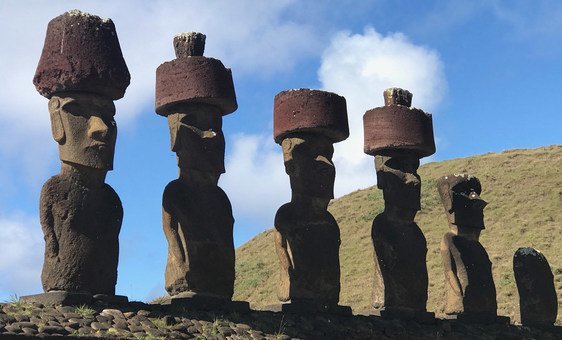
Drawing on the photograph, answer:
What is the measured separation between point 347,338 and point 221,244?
6.13 ft

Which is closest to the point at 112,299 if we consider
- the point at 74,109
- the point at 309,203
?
the point at 74,109

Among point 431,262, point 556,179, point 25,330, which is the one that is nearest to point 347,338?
point 25,330

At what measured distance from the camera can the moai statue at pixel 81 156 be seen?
36.6 feet

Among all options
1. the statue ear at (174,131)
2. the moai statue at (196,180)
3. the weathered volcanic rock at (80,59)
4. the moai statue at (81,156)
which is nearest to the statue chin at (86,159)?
the moai statue at (81,156)

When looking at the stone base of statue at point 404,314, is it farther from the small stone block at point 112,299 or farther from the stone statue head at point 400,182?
the small stone block at point 112,299

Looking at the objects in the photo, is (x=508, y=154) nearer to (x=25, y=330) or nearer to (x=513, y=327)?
(x=513, y=327)

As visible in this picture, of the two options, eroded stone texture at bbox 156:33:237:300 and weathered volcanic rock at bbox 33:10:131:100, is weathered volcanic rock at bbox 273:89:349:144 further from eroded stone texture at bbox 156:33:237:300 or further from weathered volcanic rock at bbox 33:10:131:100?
weathered volcanic rock at bbox 33:10:131:100

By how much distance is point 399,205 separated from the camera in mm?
14477

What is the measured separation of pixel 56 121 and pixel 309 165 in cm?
355

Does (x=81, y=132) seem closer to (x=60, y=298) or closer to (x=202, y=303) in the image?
(x=60, y=298)

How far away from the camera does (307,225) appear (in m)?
13.3

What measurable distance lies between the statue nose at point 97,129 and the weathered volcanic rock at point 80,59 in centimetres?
38

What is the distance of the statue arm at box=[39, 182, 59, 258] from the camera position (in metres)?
11.2

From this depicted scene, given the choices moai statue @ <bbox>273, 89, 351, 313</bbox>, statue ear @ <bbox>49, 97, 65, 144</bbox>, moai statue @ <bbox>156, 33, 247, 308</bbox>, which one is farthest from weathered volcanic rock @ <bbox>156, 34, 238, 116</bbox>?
statue ear @ <bbox>49, 97, 65, 144</bbox>
